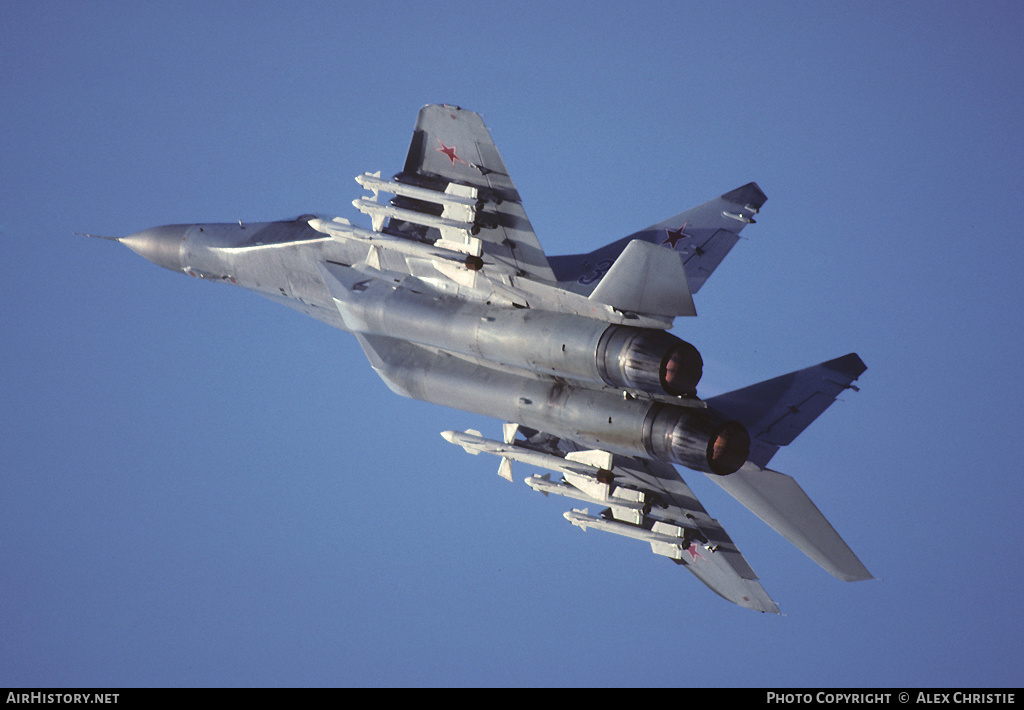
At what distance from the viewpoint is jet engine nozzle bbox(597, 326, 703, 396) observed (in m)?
10.6

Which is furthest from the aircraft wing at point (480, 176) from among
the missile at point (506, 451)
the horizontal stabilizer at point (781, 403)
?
the horizontal stabilizer at point (781, 403)

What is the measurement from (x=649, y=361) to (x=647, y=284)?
80 cm

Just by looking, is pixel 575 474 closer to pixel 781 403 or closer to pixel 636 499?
pixel 636 499

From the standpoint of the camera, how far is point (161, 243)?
14836 millimetres

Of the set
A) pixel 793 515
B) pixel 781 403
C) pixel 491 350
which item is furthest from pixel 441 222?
pixel 793 515

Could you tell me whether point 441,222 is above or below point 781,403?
above

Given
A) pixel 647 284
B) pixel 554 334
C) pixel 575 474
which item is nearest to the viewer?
pixel 647 284

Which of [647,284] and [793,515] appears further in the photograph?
[793,515]

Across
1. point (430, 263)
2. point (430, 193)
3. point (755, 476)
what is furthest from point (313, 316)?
point (755, 476)

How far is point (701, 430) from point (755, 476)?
5.93 ft

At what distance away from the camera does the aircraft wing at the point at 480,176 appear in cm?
1076

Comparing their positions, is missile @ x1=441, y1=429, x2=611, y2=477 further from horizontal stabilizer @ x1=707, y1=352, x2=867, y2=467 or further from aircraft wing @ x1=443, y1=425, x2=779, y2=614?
horizontal stabilizer @ x1=707, y1=352, x2=867, y2=467

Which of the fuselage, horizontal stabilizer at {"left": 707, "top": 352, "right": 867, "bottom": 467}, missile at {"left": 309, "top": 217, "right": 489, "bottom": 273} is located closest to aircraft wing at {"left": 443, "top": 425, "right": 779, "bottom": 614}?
the fuselage

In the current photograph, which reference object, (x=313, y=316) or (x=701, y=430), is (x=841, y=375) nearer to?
(x=701, y=430)
